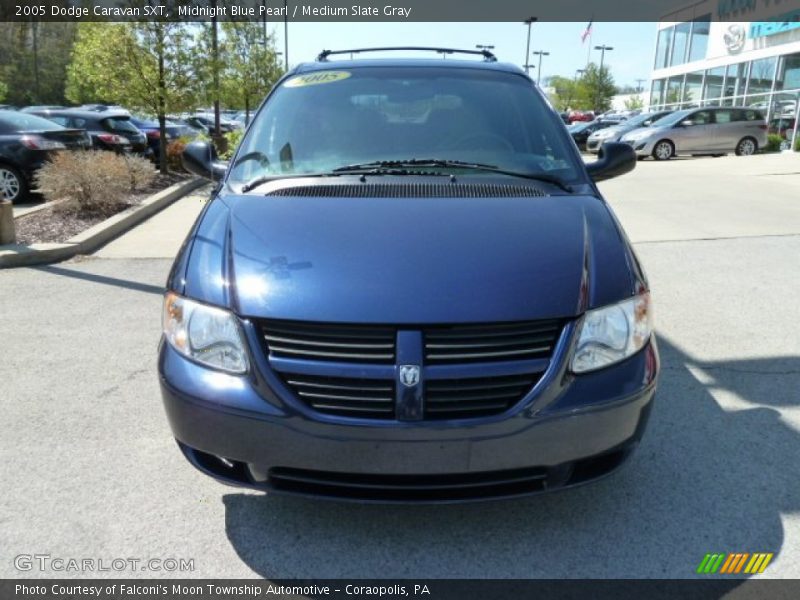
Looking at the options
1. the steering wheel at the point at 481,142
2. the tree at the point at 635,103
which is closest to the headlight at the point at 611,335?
the steering wheel at the point at 481,142

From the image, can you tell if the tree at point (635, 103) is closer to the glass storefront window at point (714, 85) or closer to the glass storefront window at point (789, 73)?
the glass storefront window at point (714, 85)

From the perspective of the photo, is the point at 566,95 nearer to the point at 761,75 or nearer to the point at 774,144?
the point at 761,75

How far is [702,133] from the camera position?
20.4m

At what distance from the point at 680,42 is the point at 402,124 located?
136 ft

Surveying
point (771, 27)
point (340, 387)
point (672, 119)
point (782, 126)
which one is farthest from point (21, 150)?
point (771, 27)

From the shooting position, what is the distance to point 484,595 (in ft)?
7.35

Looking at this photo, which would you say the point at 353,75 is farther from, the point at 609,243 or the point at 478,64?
the point at 609,243

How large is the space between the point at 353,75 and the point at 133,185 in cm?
862

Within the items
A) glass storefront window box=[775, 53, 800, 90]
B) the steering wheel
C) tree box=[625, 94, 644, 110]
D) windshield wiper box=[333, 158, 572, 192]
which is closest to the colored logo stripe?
windshield wiper box=[333, 158, 572, 192]

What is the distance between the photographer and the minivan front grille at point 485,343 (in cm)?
219

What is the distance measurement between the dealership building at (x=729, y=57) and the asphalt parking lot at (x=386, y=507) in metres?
23.1

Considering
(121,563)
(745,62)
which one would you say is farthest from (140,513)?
(745,62)

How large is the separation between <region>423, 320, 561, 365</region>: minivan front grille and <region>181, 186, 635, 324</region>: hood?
0.04m

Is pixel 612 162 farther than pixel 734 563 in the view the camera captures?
Yes
